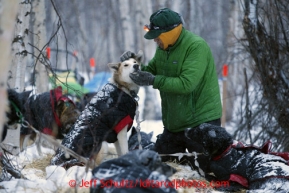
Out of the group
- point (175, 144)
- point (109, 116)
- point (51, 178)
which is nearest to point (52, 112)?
point (109, 116)

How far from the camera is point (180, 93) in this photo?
197 inches

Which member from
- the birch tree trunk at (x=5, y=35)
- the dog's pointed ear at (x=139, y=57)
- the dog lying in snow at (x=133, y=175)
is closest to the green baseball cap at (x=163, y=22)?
the dog's pointed ear at (x=139, y=57)

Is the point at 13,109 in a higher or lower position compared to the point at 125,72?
lower

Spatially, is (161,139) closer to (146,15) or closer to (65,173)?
(65,173)

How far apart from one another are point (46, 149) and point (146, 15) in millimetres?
9774

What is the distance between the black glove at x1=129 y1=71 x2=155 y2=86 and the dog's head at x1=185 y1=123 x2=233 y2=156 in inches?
29.0

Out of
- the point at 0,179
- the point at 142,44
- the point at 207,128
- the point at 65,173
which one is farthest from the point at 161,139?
the point at 142,44

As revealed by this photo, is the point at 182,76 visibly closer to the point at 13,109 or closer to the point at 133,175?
the point at 13,109

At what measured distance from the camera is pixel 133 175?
3.10m

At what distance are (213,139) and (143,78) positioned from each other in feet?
3.39

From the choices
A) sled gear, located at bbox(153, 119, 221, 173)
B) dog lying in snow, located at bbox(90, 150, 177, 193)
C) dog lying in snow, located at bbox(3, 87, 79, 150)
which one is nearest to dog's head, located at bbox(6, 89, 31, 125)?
dog lying in snow, located at bbox(90, 150, 177, 193)

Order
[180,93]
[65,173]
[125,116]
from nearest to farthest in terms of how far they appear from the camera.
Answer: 1. [65,173]
2. [180,93]
3. [125,116]

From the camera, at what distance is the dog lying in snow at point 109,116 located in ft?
17.2

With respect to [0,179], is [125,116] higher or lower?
higher
